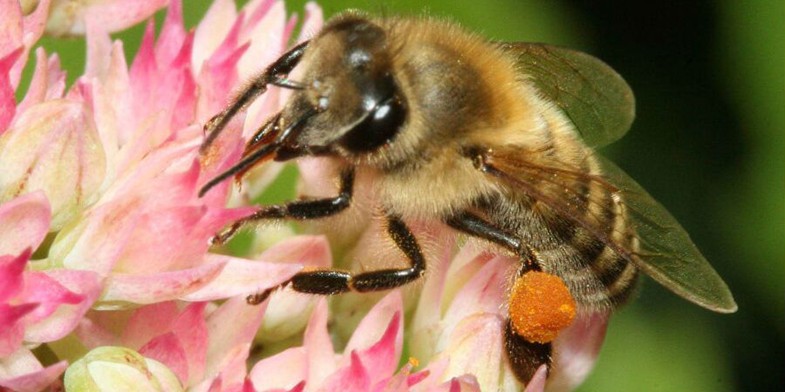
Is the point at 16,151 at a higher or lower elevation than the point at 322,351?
higher

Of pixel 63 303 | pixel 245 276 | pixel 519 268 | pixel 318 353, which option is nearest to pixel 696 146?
pixel 519 268

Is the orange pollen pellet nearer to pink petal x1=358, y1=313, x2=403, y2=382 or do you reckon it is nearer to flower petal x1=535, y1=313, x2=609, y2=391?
flower petal x1=535, y1=313, x2=609, y2=391

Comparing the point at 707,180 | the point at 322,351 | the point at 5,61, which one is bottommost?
the point at 707,180

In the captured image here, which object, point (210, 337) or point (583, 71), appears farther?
Result: point (583, 71)

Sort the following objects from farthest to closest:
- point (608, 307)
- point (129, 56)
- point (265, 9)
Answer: point (129, 56), point (265, 9), point (608, 307)

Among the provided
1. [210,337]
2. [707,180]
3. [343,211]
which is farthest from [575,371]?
[707,180]

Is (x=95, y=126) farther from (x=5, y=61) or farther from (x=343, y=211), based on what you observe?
(x=343, y=211)

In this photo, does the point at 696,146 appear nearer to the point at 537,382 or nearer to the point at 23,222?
the point at 537,382

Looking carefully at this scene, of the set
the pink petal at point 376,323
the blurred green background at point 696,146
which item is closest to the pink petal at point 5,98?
the pink petal at point 376,323
